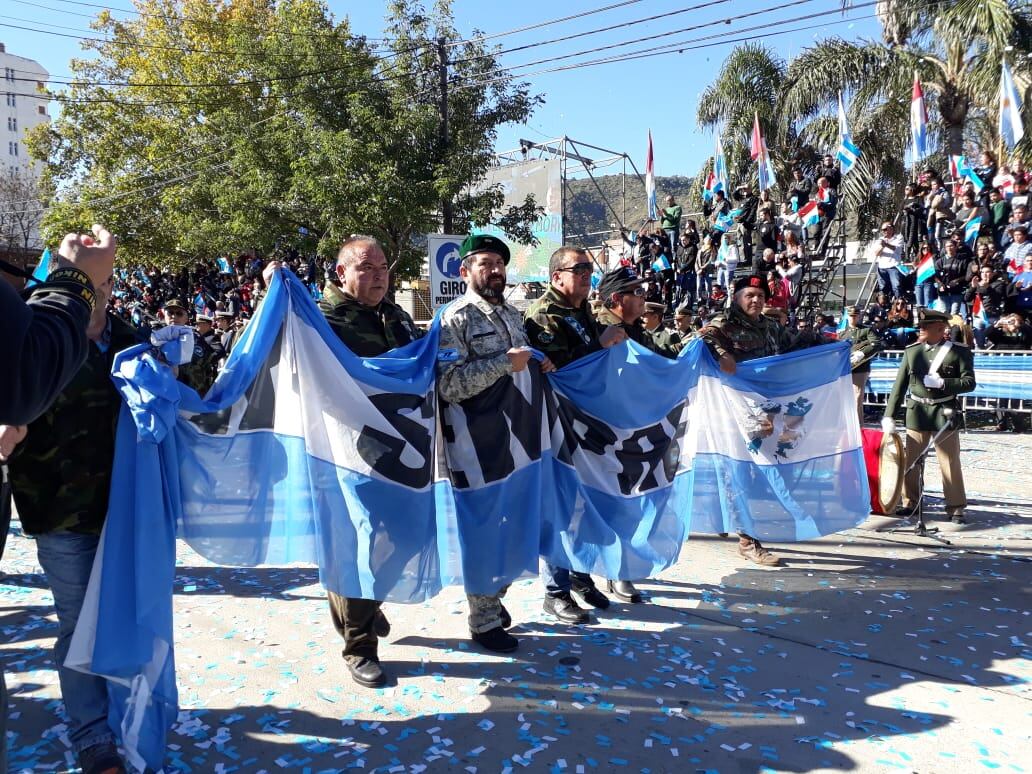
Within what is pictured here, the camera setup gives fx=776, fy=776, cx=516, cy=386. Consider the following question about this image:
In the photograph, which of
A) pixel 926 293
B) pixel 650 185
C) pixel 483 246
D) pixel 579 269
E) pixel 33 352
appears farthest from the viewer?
pixel 650 185

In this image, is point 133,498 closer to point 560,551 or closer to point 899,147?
point 560,551

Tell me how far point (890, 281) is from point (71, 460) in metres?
15.8

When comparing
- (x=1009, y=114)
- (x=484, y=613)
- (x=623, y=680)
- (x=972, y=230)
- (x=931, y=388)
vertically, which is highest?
(x=1009, y=114)

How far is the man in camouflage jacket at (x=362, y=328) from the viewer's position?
12.1ft

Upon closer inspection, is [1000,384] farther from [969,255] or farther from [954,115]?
[954,115]

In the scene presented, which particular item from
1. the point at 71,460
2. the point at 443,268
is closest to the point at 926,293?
the point at 443,268

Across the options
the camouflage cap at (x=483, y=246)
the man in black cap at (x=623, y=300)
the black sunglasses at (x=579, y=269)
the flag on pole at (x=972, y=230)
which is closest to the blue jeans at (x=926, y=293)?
the flag on pole at (x=972, y=230)

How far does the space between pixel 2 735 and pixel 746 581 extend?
14.7ft

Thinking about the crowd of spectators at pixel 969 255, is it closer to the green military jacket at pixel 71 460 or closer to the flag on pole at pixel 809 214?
the flag on pole at pixel 809 214

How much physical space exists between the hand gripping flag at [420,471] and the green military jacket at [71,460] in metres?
0.07

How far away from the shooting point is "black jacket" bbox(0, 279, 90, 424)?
4.78 ft

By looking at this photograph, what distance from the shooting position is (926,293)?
569 inches

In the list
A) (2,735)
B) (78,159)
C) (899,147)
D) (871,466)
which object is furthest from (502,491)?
(78,159)

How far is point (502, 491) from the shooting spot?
409 centimetres
